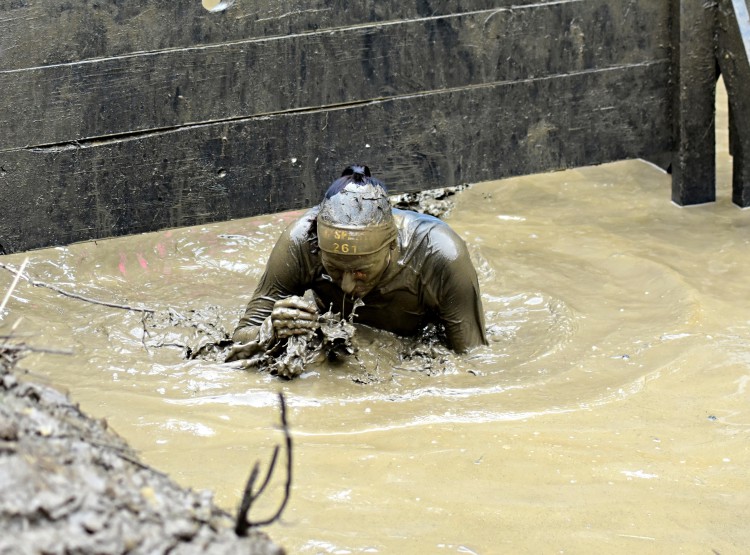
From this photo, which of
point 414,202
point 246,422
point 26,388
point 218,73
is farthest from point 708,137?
point 26,388

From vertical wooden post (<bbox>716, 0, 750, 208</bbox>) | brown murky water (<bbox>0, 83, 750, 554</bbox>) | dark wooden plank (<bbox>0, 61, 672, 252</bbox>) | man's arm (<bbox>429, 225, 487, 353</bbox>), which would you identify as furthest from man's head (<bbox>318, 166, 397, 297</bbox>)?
vertical wooden post (<bbox>716, 0, 750, 208</bbox>)

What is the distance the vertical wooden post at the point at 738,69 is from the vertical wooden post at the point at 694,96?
63mm

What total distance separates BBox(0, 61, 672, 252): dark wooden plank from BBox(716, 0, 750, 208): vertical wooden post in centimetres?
36

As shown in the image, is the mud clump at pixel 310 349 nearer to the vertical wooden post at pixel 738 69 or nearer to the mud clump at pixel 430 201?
the mud clump at pixel 430 201

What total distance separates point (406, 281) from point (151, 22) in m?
2.00

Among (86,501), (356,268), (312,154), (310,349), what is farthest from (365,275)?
(86,501)

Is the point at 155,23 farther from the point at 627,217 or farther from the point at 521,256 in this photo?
the point at 627,217

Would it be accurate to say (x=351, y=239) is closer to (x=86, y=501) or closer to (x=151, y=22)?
(x=151, y=22)

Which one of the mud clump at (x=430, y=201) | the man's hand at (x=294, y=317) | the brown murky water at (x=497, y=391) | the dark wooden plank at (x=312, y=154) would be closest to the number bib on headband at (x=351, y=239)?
the man's hand at (x=294, y=317)

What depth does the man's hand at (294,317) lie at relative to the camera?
12.6ft

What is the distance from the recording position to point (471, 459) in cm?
317

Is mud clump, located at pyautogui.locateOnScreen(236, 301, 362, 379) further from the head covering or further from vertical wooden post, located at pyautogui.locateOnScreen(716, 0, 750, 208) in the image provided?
vertical wooden post, located at pyautogui.locateOnScreen(716, 0, 750, 208)

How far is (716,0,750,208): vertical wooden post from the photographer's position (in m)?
5.48

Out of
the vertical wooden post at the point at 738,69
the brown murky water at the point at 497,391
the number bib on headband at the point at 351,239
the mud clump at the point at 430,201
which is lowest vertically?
the brown murky water at the point at 497,391
